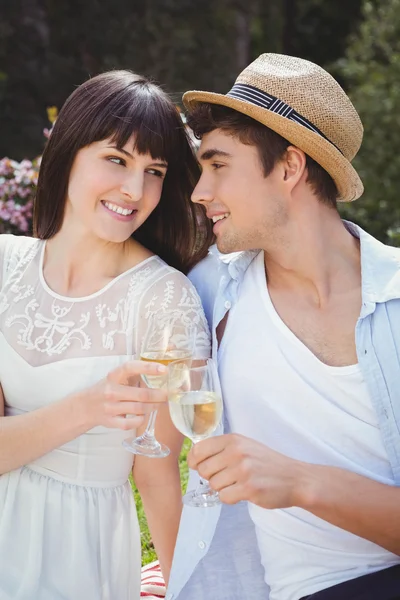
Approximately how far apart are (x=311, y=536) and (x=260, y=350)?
2.00ft

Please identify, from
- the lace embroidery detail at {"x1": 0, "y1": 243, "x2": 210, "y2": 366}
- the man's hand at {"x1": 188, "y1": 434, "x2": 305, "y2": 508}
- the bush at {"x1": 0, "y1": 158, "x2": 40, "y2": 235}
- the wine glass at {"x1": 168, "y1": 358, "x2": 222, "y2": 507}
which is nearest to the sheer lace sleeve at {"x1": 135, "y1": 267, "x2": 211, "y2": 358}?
the lace embroidery detail at {"x1": 0, "y1": 243, "x2": 210, "y2": 366}

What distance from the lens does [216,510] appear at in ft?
9.48

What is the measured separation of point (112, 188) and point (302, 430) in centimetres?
102

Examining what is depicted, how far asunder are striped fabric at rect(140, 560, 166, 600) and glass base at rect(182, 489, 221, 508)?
1099 millimetres

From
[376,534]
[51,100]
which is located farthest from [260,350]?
[51,100]

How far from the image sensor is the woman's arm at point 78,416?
7.77ft

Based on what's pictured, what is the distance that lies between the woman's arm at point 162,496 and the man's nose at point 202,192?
809mm

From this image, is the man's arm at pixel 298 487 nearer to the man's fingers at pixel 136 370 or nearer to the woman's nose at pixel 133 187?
the man's fingers at pixel 136 370

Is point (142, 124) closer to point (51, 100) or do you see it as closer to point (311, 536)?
point (311, 536)

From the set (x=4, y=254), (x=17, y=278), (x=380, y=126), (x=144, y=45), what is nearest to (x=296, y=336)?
(x=17, y=278)

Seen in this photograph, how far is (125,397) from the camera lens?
2377mm

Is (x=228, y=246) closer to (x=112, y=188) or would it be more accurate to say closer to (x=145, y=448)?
(x=112, y=188)

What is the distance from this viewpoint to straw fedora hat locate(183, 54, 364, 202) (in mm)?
2979

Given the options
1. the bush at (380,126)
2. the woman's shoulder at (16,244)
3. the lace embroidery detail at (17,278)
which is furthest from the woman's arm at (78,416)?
the bush at (380,126)
